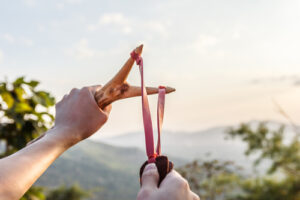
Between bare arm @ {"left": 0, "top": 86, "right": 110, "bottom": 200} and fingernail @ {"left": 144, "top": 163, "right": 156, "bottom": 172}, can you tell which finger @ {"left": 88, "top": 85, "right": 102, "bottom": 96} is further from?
fingernail @ {"left": 144, "top": 163, "right": 156, "bottom": 172}

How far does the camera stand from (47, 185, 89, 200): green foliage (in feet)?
67.1

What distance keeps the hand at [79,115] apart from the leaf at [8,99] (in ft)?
4.35

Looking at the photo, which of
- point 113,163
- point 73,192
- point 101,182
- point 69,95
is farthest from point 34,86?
point 113,163

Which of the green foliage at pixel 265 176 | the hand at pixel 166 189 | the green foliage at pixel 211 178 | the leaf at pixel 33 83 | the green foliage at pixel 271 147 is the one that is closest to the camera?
the hand at pixel 166 189

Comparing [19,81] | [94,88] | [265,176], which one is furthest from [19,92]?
[265,176]

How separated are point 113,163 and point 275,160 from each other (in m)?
111

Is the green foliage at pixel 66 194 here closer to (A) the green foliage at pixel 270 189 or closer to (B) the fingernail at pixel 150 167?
(A) the green foliage at pixel 270 189

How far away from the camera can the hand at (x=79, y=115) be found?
3.14ft

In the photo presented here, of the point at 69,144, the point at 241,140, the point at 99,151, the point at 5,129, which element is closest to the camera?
the point at 69,144

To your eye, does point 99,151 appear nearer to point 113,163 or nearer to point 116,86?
point 113,163

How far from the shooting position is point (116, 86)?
1.02 meters

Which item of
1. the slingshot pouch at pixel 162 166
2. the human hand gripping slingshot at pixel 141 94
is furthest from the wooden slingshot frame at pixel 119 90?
the slingshot pouch at pixel 162 166

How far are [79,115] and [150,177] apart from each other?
35 centimetres

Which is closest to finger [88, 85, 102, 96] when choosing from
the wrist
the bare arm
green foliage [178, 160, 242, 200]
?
the bare arm
